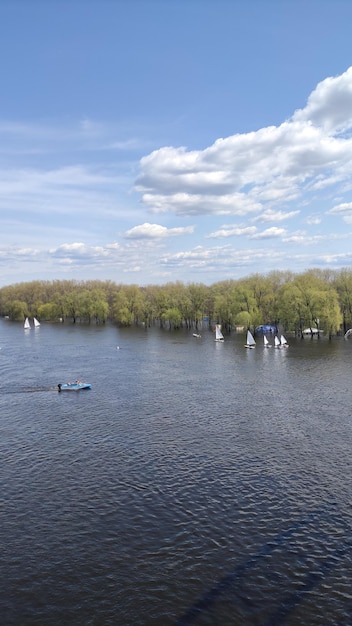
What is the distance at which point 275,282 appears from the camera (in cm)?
17950

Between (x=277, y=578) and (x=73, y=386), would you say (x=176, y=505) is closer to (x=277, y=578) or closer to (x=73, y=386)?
(x=277, y=578)

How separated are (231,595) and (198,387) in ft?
176

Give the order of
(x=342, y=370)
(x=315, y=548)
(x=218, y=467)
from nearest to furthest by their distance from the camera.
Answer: (x=315, y=548)
(x=218, y=467)
(x=342, y=370)

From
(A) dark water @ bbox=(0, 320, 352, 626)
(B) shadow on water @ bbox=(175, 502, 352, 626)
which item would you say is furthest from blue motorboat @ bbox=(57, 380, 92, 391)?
(B) shadow on water @ bbox=(175, 502, 352, 626)

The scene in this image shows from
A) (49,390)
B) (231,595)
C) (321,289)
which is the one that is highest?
(321,289)

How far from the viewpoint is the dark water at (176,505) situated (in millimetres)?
27625

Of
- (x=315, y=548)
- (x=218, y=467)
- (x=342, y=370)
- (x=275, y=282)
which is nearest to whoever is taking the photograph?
(x=315, y=548)

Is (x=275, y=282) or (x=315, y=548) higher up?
(x=275, y=282)

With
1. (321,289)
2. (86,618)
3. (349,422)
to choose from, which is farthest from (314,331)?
(86,618)

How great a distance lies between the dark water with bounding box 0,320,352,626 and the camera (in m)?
27.6

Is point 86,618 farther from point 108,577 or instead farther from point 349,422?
point 349,422

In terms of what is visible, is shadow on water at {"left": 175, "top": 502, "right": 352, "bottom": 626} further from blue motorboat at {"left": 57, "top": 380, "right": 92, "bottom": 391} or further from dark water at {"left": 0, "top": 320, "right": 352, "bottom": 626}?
blue motorboat at {"left": 57, "top": 380, "right": 92, "bottom": 391}

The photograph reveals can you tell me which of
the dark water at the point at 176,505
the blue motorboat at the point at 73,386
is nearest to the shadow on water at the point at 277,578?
the dark water at the point at 176,505

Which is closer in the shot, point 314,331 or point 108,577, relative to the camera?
point 108,577
